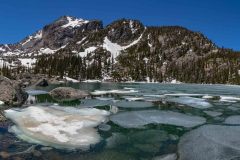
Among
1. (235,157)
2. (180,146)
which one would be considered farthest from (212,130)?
(235,157)

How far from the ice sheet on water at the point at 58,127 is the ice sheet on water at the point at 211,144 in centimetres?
618

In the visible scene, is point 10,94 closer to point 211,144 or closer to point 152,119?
point 152,119

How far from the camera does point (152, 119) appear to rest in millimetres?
29500

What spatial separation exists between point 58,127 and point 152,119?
9.48 metres

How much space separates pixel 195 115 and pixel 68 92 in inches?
1054

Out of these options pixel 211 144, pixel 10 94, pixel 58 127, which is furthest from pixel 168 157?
pixel 10 94

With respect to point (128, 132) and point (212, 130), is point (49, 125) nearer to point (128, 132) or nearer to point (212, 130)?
point (128, 132)

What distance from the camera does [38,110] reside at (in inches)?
1259

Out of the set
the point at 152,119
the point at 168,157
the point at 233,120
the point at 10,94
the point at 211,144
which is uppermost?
the point at 10,94

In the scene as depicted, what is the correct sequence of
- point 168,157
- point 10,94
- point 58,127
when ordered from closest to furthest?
point 168,157 < point 58,127 < point 10,94

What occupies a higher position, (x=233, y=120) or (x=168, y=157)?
(x=233, y=120)

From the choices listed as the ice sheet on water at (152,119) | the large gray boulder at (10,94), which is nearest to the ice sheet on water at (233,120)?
the ice sheet on water at (152,119)

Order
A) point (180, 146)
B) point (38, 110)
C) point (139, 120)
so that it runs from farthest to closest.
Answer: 1. point (38, 110)
2. point (139, 120)
3. point (180, 146)

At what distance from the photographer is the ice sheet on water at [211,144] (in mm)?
17452
